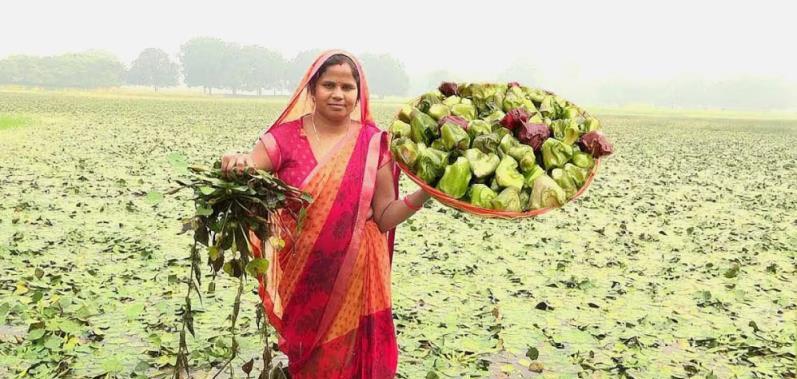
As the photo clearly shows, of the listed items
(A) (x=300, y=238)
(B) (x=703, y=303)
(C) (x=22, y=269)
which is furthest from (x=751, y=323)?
(C) (x=22, y=269)

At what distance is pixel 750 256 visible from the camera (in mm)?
7020

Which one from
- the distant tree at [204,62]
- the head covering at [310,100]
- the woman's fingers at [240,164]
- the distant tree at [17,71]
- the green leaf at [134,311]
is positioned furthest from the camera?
the distant tree at [204,62]

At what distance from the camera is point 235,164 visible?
2461mm

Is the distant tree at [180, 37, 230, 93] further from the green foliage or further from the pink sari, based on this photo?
the pink sari

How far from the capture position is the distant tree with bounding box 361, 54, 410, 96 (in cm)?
11638

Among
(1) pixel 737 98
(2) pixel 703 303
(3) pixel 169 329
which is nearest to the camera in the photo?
(3) pixel 169 329

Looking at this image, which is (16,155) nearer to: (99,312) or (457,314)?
(99,312)

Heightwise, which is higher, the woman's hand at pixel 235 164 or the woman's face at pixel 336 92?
the woman's face at pixel 336 92

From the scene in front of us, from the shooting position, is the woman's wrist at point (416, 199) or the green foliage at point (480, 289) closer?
→ the woman's wrist at point (416, 199)

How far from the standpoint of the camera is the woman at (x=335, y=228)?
2.69m

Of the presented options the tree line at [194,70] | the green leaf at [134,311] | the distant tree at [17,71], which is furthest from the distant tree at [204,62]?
the green leaf at [134,311]

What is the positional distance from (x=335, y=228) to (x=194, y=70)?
113900mm

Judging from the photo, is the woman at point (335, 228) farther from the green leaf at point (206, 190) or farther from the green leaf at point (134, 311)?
the green leaf at point (134, 311)

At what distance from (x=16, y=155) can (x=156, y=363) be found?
36.9ft
